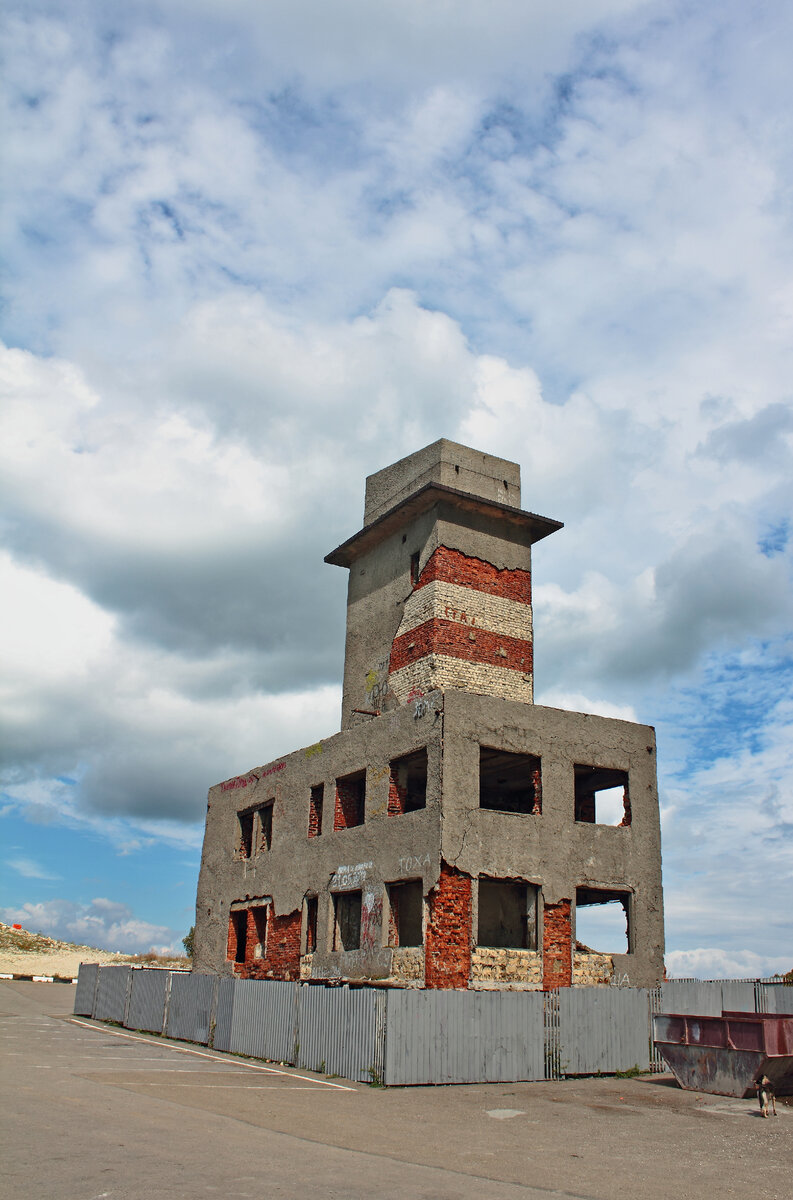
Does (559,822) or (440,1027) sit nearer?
(440,1027)

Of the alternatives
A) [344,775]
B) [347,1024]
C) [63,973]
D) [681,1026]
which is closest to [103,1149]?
[347,1024]

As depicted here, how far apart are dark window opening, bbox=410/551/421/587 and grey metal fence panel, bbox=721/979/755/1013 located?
1119 cm

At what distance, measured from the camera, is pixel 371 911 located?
18.0 meters

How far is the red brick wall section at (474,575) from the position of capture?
842 inches

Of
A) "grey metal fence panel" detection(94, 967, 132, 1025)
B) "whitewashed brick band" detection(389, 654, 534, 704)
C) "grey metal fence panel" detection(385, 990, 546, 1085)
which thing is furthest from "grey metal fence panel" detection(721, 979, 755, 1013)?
"grey metal fence panel" detection(94, 967, 132, 1025)

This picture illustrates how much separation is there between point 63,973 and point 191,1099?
3802 cm

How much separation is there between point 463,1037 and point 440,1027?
46 cm

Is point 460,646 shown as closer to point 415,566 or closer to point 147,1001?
point 415,566

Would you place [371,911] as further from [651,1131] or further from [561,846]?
[651,1131]

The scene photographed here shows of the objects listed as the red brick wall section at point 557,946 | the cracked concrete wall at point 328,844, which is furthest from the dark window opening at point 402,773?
the red brick wall section at point 557,946

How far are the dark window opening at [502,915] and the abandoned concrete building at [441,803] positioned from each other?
50mm

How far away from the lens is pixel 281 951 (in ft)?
68.9

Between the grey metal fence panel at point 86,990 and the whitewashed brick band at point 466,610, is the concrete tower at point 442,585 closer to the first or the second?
the whitewashed brick band at point 466,610

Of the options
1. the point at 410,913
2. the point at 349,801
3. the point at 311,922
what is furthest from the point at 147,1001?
the point at 410,913
